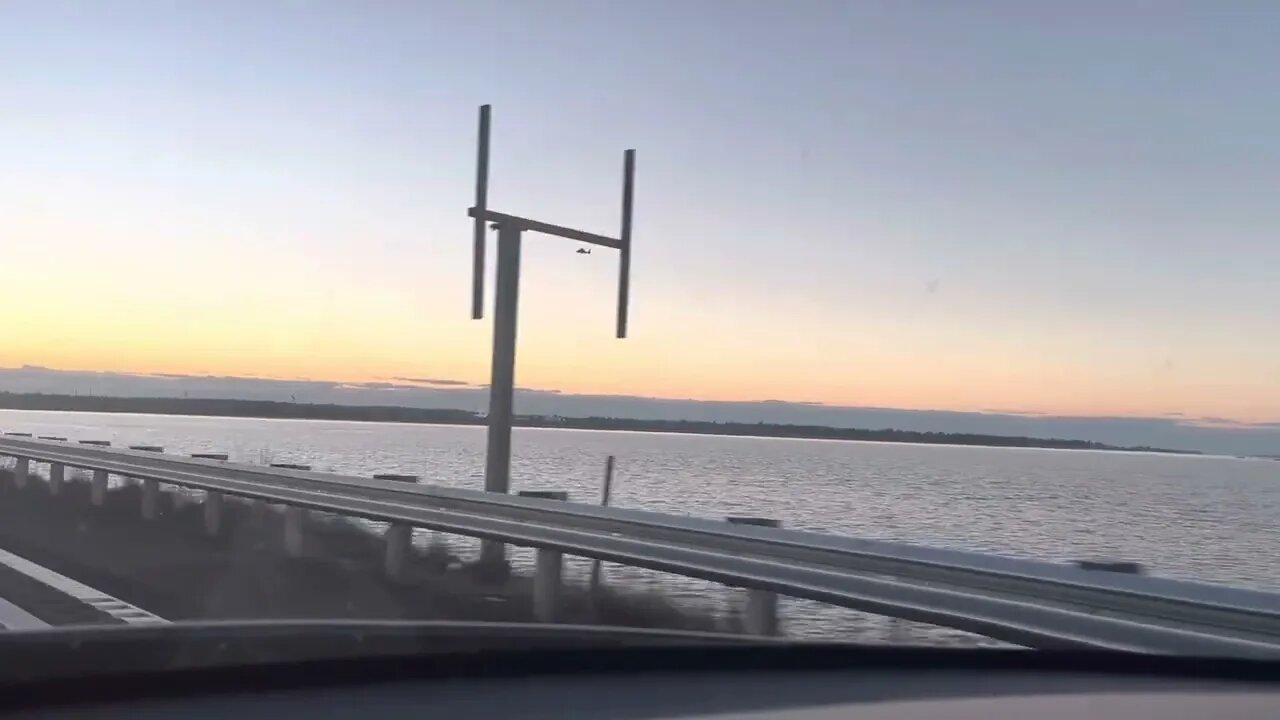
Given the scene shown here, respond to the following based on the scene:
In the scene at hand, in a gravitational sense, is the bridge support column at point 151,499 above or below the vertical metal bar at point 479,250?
below

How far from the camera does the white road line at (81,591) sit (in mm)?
10125

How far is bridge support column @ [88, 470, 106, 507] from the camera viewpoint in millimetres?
19672

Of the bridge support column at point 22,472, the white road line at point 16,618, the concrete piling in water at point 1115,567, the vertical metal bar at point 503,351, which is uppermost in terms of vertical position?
the vertical metal bar at point 503,351

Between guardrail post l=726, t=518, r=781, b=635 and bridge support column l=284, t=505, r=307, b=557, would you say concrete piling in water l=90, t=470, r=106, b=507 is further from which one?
guardrail post l=726, t=518, r=781, b=635

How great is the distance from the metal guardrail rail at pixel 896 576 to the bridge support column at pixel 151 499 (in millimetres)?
5710

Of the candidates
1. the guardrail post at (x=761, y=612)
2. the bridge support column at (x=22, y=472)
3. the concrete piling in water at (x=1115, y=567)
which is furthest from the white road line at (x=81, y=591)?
the bridge support column at (x=22, y=472)

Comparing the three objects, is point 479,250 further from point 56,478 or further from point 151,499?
point 56,478

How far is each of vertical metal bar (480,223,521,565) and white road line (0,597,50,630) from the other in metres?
6.63

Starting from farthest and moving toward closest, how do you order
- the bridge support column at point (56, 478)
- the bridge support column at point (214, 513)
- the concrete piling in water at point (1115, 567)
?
1. the bridge support column at point (56, 478)
2. the bridge support column at point (214, 513)
3. the concrete piling in water at point (1115, 567)

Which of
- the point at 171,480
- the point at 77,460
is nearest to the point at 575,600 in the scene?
the point at 171,480

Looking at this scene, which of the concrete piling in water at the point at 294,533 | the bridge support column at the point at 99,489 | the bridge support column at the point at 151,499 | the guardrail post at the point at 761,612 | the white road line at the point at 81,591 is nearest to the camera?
the guardrail post at the point at 761,612

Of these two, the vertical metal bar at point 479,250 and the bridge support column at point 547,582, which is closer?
the bridge support column at point 547,582

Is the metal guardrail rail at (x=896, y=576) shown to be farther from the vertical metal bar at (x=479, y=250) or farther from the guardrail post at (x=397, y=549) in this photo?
the vertical metal bar at (x=479, y=250)

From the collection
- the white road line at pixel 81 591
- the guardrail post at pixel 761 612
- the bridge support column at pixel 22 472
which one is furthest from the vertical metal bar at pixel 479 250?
the bridge support column at pixel 22 472
